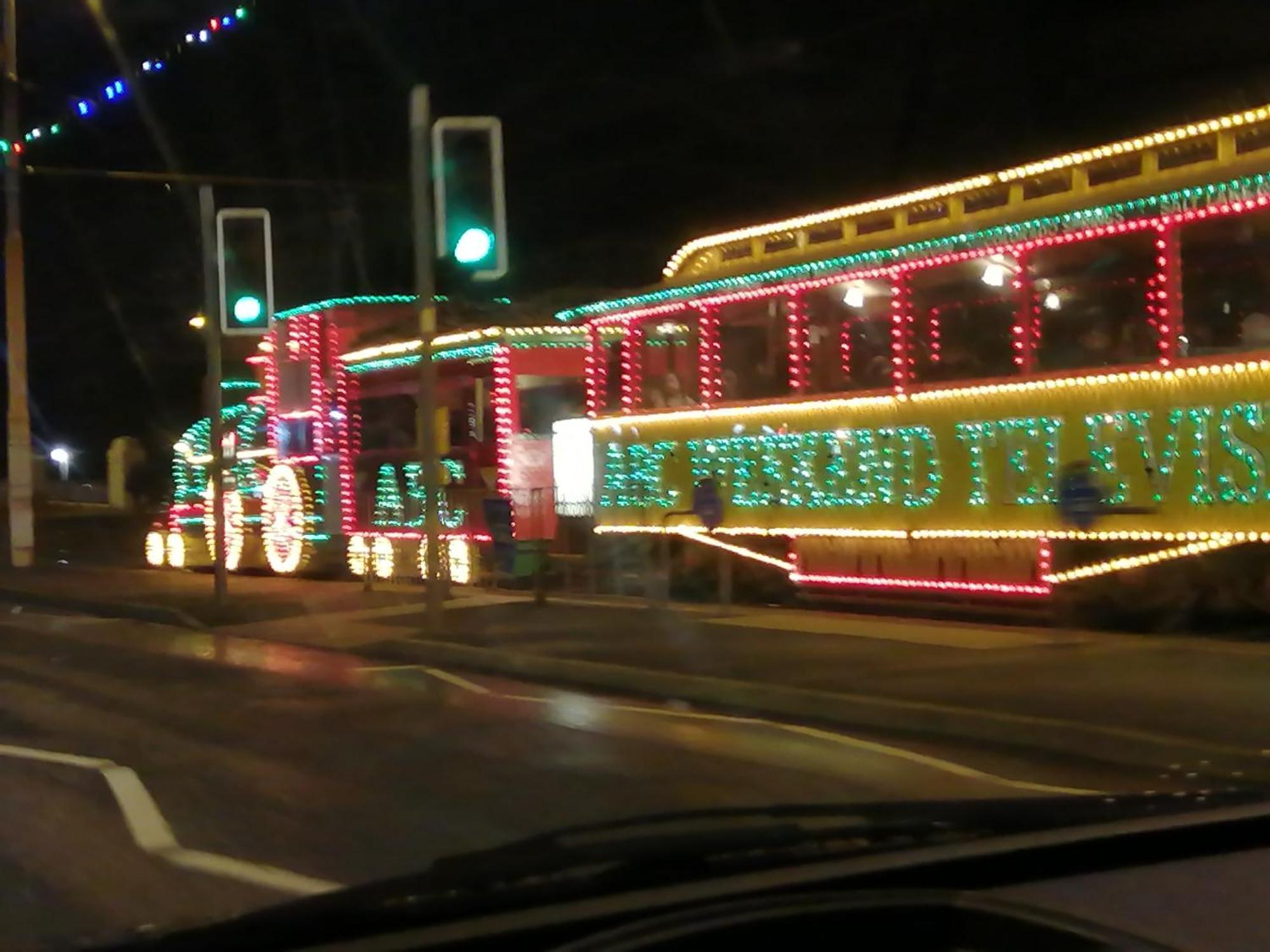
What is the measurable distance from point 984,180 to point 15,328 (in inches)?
763

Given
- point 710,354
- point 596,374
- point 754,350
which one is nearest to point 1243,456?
point 754,350

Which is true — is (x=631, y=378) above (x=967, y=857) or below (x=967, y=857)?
above

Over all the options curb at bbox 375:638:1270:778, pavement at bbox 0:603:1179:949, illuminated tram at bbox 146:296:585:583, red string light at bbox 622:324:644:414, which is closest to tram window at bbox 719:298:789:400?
red string light at bbox 622:324:644:414

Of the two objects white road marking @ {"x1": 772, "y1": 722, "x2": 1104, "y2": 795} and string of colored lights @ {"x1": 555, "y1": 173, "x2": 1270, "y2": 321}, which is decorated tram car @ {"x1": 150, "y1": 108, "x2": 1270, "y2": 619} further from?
white road marking @ {"x1": 772, "y1": 722, "x2": 1104, "y2": 795}

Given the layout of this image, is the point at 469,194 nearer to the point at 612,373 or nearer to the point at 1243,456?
the point at 1243,456

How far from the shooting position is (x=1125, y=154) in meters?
13.7

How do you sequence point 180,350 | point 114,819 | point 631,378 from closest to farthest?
point 114,819, point 631,378, point 180,350

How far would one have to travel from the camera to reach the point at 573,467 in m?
20.9

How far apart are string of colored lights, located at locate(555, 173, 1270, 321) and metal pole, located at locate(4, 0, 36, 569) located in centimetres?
1282

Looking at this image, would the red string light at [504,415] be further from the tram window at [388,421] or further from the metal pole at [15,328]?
the metal pole at [15,328]

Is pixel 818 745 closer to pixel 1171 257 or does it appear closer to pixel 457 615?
pixel 1171 257

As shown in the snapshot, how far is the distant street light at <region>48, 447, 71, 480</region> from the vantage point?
55.9 meters

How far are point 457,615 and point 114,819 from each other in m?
9.74

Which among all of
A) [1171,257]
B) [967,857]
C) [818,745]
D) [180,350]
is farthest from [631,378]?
[180,350]
